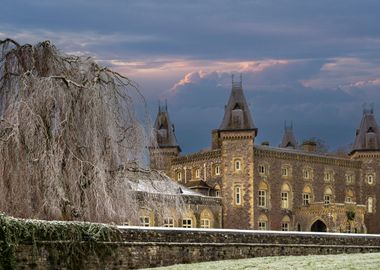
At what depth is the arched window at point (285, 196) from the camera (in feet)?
275

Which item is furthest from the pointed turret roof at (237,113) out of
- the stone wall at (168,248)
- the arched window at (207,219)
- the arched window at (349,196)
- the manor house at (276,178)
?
the stone wall at (168,248)

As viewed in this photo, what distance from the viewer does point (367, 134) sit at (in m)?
90.8

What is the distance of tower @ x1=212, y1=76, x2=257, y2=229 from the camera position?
256 ft

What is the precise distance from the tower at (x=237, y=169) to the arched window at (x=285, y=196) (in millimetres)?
6199

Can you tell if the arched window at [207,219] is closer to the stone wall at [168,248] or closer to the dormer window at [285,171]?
the dormer window at [285,171]

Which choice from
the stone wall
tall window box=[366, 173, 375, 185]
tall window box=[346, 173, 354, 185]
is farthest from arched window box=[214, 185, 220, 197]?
the stone wall

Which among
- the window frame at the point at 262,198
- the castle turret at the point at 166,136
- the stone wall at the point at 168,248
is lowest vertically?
the stone wall at the point at 168,248

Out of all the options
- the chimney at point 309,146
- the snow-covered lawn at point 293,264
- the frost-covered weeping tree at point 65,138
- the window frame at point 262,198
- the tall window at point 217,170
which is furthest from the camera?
the chimney at point 309,146

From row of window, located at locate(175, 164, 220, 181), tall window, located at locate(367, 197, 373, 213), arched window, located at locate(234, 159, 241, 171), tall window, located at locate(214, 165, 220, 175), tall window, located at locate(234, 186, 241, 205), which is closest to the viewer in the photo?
tall window, located at locate(234, 186, 241, 205)

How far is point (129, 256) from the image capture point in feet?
101

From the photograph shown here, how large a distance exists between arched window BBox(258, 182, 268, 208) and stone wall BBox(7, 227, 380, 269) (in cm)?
4256

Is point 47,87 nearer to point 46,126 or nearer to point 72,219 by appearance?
point 46,126

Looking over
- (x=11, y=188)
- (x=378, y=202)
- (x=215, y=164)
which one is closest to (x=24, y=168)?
(x=11, y=188)

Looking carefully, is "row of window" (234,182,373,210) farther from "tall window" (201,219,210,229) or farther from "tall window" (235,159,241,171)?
"tall window" (201,219,210,229)
